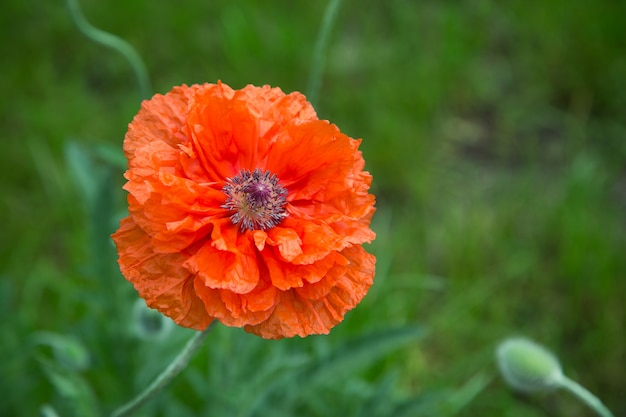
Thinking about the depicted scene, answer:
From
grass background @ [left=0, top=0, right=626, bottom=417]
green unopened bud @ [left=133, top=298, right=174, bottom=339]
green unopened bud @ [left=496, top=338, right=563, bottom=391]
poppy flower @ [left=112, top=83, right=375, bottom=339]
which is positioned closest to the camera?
poppy flower @ [left=112, top=83, right=375, bottom=339]

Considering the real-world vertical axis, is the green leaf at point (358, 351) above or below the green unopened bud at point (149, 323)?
below

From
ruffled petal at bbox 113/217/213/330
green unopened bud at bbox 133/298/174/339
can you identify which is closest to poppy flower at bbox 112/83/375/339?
ruffled petal at bbox 113/217/213/330

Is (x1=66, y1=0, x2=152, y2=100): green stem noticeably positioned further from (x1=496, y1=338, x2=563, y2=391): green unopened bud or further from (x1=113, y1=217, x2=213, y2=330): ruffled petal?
(x1=496, y1=338, x2=563, y2=391): green unopened bud

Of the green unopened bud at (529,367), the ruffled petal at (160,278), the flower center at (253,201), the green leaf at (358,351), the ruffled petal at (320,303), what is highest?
the flower center at (253,201)

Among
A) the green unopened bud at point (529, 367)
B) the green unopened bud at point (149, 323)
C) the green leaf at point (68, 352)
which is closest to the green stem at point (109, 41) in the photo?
the green unopened bud at point (149, 323)

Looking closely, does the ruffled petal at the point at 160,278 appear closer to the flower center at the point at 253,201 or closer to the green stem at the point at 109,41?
the flower center at the point at 253,201

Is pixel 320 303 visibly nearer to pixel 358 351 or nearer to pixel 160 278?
pixel 160 278

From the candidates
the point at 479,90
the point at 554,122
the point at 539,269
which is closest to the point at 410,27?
the point at 479,90

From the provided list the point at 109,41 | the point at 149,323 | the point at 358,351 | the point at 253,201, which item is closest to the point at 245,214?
the point at 253,201
